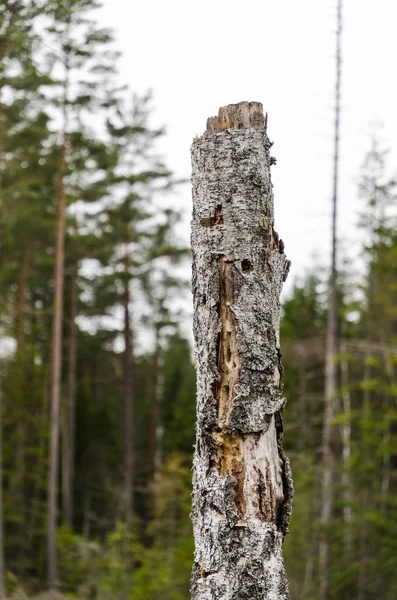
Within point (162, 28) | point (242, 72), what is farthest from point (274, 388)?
point (162, 28)

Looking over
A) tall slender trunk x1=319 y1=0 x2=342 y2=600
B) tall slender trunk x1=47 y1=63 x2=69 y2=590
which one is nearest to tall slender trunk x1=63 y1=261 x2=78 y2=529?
tall slender trunk x1=47 y1=63 x2=69 y2=590

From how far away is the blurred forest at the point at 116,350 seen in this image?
13.8 meters

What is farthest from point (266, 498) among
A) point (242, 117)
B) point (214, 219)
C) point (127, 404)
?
point (127, 404)

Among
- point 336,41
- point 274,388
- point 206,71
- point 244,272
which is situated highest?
point 336,41

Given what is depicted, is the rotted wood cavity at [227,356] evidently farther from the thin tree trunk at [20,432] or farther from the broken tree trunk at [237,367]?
the thin tree trunk at [20,432]

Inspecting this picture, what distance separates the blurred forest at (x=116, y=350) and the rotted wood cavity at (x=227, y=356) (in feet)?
20.4

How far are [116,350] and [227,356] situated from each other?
24.6 m

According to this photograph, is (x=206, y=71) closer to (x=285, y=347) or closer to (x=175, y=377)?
(x=285, y=347)

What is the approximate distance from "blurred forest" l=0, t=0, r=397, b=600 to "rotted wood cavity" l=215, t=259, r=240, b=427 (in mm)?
6213

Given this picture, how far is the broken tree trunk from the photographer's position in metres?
3.19

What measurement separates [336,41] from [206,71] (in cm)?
633

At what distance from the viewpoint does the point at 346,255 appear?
62.6ft

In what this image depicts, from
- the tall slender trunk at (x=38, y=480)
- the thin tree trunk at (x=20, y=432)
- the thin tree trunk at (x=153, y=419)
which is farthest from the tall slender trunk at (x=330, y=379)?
the thin tree trunk at (x=153, y=419)

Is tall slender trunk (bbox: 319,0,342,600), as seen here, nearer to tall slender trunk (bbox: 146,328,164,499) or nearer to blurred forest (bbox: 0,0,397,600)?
blurred forest (bbox: 0,0,397,600)
